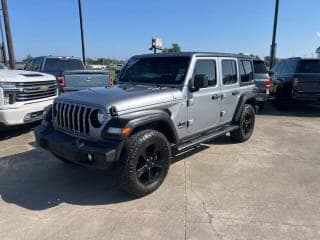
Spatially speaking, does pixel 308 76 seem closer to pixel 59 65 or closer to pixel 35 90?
pixel 35 90

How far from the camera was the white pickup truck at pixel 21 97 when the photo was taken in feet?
19.2

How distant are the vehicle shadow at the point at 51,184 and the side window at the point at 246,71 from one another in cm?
336

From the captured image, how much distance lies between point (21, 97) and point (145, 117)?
11.6ft

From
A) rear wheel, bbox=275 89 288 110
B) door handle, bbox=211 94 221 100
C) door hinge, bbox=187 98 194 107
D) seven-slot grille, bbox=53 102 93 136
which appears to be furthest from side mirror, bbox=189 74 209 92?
rear wheel, bbox=275 89 288 110

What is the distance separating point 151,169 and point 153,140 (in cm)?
45

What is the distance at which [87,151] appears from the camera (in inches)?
137

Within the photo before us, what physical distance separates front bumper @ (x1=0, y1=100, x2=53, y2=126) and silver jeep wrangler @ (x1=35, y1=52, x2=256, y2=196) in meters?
1.80

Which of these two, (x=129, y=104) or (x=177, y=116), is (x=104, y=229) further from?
(x=177, y=116)

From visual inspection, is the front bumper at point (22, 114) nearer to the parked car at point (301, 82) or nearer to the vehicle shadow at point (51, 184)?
the vehicle shadow at point (51, 184)

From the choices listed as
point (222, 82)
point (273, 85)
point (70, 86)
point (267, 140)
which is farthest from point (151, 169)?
point (273, 85)

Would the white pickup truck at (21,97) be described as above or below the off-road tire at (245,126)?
above

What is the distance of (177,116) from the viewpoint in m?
4.41

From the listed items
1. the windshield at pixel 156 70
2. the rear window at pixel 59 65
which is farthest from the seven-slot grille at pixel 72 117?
the rear window at pixel 59 65

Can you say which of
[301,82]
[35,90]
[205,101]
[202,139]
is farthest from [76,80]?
[301,82]
